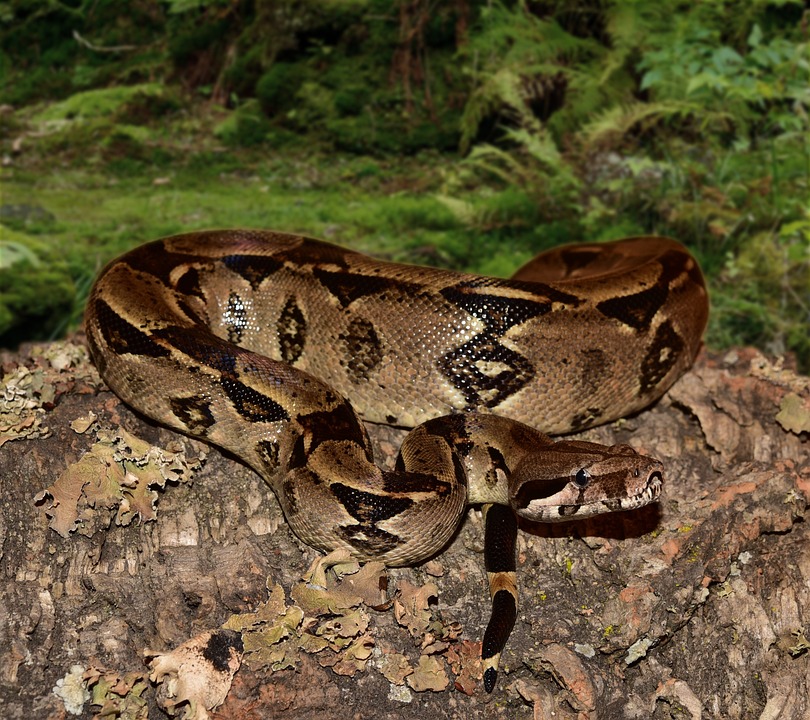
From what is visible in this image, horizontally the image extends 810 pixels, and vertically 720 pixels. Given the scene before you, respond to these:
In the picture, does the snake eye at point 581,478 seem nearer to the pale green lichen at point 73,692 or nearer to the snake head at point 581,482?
the snake head at point 581,482

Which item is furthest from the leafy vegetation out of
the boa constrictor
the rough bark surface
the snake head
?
the snake head

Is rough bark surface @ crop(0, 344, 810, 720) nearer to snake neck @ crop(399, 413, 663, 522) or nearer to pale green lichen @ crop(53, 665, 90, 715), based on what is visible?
pale green lichen @ crop(53, 665, 90, 715)

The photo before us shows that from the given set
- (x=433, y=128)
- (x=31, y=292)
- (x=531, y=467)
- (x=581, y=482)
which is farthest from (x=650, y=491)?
(x=31, y=292)

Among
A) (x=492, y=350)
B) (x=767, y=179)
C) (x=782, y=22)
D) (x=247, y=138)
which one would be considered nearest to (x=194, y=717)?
(x=492, y=350)

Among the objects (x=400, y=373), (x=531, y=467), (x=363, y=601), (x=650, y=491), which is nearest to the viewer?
(x=363, y=601)

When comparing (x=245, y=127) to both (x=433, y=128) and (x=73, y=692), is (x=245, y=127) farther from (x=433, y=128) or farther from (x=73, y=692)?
(x=73, y=692)

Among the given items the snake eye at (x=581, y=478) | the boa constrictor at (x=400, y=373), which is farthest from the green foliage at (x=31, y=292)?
the snake eye at (x=581, y=478)

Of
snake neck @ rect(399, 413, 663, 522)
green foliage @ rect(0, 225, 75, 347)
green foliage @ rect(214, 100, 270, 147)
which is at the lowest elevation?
green foliage @ rect(0, 225, 75, 347)
